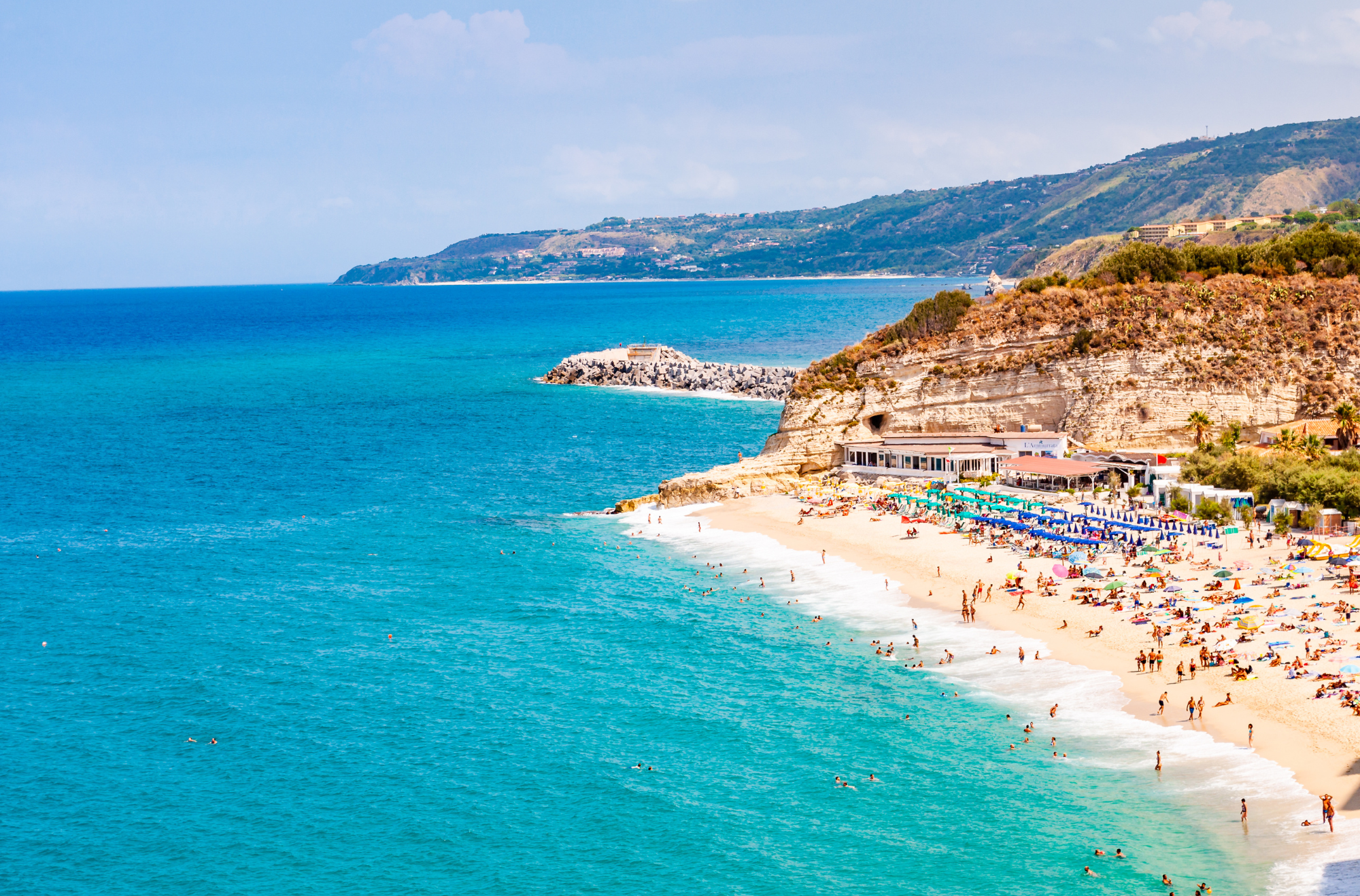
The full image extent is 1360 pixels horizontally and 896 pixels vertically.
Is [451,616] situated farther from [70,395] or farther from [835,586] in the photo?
[70,395]

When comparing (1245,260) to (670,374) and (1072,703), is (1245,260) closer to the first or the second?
(1072,703)

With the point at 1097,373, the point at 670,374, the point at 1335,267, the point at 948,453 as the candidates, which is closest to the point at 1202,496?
the point at 1097,373

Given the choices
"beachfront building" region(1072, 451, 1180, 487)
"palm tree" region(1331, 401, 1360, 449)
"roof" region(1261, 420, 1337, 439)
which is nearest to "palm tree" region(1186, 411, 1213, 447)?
"beachfront building" region(1072, 451, 1180, 487)

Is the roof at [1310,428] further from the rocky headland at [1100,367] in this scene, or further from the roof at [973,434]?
the roof at [973,434]

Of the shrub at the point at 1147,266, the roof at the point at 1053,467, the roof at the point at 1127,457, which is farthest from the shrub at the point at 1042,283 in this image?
the roof at the point at 1053,467

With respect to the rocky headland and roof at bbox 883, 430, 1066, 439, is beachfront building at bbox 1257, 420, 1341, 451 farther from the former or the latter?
roof at bbox 883, 430, 1066, 439

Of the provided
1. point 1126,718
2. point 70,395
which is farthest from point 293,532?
point 70,395
